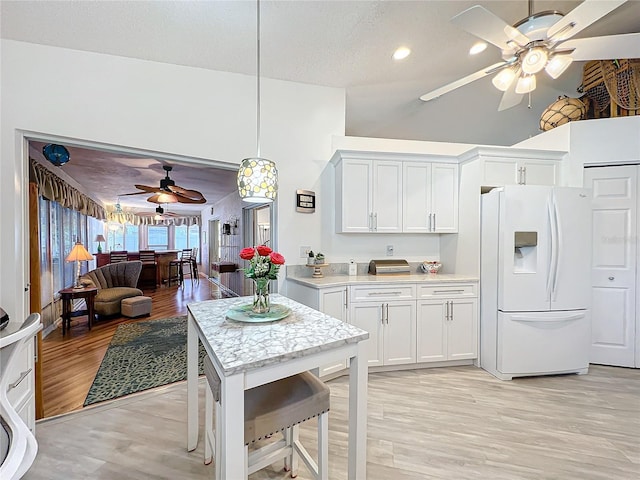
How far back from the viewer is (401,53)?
276 centimetres

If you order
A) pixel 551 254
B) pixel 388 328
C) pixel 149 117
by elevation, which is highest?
pixel 149 117

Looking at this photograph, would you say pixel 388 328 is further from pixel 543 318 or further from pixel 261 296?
pixel 261 296

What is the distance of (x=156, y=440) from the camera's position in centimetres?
196

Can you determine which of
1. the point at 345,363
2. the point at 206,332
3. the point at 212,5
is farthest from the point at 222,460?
the point at 212,5

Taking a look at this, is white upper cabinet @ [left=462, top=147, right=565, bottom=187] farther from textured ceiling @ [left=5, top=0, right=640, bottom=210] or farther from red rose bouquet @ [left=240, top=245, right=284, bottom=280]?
red rose bouquet @ [left=240, top=245, right=284, bottom=280]

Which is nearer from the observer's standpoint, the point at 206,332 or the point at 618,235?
the point at 206,332

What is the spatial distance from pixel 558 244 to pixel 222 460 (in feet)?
10.6

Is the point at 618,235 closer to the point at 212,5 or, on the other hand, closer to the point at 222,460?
the point at 222,460

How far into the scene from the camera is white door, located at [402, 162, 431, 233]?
→ 324 cm

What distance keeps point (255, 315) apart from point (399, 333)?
6.04ft

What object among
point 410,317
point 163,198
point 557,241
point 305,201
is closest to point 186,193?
point 163,198

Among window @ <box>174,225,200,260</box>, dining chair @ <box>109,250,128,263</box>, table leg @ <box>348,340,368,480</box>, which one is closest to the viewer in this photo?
table leg @ <box>348,340,368,480</box>

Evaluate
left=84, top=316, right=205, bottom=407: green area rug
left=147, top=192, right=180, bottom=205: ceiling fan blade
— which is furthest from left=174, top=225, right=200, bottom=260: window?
left=84, top=316, right=205, bottom=407: green area rug

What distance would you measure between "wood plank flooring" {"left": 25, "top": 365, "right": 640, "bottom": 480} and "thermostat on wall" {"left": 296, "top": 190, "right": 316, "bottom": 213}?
5.98 feet
